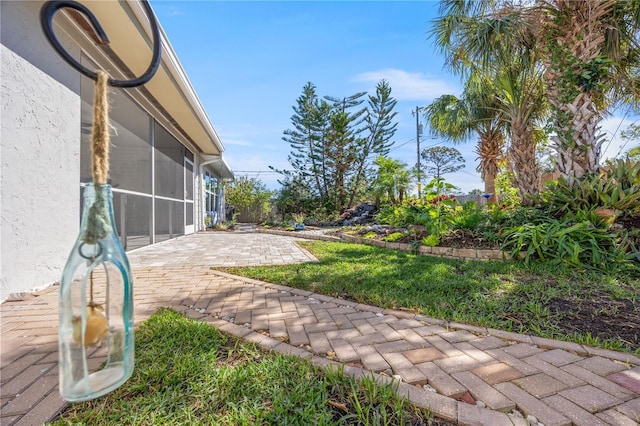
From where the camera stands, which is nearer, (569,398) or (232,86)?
(569,398)

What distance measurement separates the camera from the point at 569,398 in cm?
128

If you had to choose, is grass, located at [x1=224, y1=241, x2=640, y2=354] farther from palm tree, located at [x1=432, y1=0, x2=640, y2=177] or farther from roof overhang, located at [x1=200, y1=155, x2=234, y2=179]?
roof overhang, located at [x1=200, y1=155, x2=234, y2=179]

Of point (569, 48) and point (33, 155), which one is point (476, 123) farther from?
point (33, 155)

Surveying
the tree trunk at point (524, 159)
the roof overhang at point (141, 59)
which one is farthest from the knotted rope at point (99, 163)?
the tree trunk at point (524, 159)

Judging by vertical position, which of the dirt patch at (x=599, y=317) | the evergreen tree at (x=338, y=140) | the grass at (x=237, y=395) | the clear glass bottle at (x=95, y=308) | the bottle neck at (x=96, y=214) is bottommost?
the grass at (x=237, y=395)

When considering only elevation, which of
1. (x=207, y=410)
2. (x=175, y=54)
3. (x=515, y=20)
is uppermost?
(x=515, y=20)

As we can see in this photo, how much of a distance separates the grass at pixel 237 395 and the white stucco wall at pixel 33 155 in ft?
6.02

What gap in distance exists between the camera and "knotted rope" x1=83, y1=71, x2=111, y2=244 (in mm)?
502

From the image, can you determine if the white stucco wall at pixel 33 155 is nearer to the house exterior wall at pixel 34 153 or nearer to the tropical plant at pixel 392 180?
the house exterior wall at pixel 34 153

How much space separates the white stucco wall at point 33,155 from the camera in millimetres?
2361

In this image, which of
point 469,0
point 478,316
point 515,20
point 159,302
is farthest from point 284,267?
point 469,0

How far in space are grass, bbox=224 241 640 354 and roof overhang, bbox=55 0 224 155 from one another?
2745mm

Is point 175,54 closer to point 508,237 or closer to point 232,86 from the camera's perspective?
point 232,86

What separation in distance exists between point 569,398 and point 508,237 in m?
3.18
